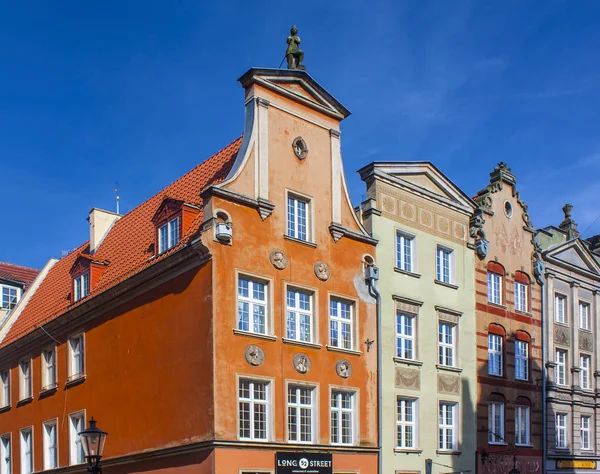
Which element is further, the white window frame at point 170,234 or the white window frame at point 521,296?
the white window frame at point 521,296

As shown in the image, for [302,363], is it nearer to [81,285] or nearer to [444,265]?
[444,265]

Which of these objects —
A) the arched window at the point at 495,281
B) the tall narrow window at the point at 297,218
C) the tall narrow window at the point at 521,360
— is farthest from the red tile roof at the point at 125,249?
the tall narrow window at the point at 521,360

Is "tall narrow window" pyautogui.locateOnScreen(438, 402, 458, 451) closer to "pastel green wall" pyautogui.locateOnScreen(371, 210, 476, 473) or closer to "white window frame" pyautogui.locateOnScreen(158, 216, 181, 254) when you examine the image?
"pastel green wall" pyautogui.locateOnScreen(371, 210, 476, 473)

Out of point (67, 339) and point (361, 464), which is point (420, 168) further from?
point (67, 339)

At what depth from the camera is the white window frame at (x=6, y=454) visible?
3180 centimetres

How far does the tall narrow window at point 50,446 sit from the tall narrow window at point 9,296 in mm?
9169

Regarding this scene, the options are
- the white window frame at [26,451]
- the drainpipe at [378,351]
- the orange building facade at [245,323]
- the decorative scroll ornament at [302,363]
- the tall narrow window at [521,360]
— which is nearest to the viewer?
the orange building facade at [245,323]

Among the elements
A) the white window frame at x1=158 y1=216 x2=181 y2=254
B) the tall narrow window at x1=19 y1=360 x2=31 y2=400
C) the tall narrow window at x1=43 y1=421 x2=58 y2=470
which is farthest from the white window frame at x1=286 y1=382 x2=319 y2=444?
the tall narrow window at x1=19 y1=360 x2=31 y2=400

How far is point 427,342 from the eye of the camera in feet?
92.1

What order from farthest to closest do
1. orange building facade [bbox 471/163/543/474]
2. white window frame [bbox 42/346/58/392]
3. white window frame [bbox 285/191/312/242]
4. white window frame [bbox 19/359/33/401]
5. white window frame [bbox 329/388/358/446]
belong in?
1. white window frame [bbox 19/359/33/401]
2. orange building facade [bbox 471/163/543/474]
3. white window frame [bbox 42/346/58/392]
4. white window frame [bbox 285/191/312/242]
5. white window frame [bbox 329/388/358/446]

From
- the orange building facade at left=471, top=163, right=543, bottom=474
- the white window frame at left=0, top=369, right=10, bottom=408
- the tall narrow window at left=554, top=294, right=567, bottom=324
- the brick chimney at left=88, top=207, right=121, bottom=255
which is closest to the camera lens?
the orange building facade at left=471, top=163, right=543, bottom=474

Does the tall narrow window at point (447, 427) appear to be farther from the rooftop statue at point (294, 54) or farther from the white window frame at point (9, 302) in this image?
the white window frame at point (9, 302)

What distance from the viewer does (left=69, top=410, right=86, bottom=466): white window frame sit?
27.5 m

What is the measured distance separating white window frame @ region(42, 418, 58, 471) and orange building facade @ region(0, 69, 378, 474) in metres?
0.10
